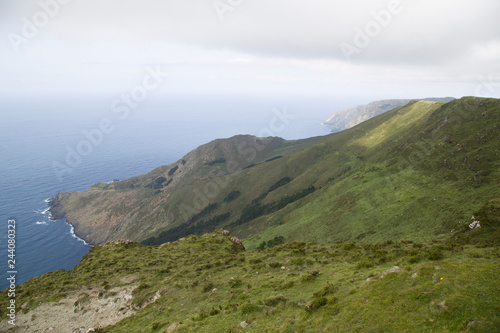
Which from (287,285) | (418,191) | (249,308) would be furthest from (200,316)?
(418,191)

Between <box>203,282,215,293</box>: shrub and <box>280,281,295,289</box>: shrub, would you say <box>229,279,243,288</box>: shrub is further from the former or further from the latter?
<box>280,281,295,289</box>: shrub

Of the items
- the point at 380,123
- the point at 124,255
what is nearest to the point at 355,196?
the point at 124,255

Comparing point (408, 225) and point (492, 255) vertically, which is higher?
point (492, 255)

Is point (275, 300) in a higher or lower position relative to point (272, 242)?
higher

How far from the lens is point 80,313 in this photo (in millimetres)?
31078

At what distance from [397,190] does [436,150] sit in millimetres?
17883

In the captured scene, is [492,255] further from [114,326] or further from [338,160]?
[338,160]

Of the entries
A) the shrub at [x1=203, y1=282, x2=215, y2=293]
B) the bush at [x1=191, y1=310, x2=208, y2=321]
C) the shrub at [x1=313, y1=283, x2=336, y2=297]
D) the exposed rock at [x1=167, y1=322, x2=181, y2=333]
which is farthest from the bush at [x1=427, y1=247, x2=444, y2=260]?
the exposed rock at [x1=167, y1=322, x2=181, y2=333]

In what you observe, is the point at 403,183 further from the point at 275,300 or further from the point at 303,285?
the point at 275,300

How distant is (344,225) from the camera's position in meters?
67.7

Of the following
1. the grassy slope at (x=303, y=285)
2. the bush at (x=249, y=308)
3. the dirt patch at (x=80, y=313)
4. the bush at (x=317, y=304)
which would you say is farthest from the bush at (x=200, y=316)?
the dirt patch at (x=80, y=313)

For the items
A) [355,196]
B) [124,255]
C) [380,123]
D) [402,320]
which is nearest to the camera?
[402,320]

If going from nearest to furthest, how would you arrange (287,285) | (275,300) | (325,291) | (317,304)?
(317,304), (325,291), (275,300), (287,285)

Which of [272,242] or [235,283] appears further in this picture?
[272,242]
